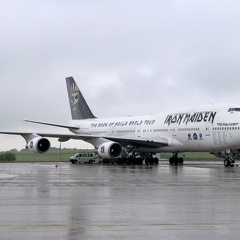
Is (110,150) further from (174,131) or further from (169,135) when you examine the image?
(174,131)

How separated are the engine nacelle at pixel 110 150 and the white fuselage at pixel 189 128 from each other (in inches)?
87.3

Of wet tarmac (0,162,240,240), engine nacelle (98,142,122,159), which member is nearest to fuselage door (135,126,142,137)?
engine nacelle (98,142,122,159)

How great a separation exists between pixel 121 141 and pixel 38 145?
263 inches

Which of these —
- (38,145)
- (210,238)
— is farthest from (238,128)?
(210,238)

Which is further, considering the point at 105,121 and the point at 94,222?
the point at 105,121

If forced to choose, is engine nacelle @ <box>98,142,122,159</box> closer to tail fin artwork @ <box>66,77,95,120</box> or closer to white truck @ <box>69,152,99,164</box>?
white truck @ <box>69,152,99,164</box>

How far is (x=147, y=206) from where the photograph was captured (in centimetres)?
1222

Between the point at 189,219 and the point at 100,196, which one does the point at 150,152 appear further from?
the point at 189,219

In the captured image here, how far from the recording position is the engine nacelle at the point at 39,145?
143 feet

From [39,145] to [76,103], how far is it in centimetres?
1332

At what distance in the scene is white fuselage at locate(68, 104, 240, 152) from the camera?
37000mm

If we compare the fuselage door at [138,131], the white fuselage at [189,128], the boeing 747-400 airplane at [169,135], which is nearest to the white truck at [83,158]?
the boeing 747-400 airplane at [169,135]

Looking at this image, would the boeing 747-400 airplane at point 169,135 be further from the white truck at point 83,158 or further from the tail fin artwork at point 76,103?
the tail fin artwork at point 76,103

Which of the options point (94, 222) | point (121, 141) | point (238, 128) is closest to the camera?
point (94, 222)
